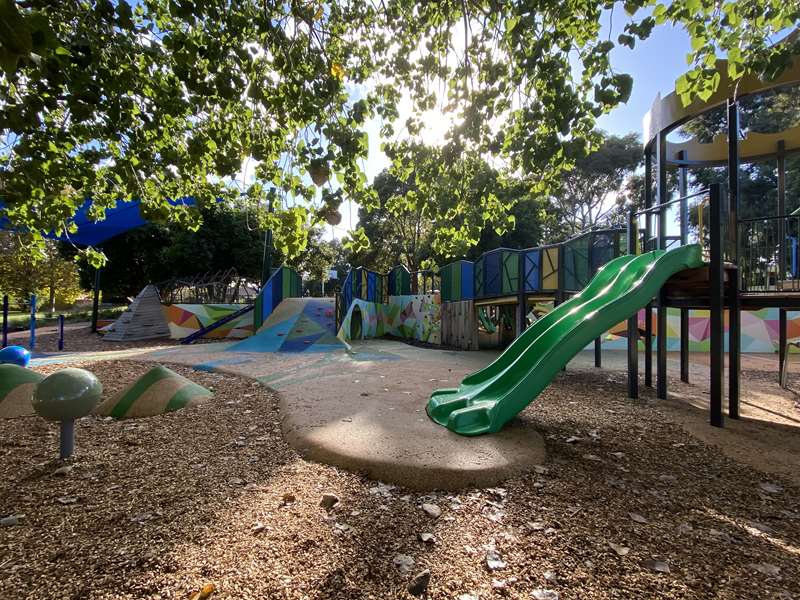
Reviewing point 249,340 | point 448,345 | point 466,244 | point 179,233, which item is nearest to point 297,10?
point 466,244

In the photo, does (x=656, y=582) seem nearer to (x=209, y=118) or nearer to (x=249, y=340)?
(x=209, y=118)

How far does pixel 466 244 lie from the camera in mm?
4734

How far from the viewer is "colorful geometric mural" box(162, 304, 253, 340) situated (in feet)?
44.2

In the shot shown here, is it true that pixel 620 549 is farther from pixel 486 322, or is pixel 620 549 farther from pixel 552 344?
pixel 486 322

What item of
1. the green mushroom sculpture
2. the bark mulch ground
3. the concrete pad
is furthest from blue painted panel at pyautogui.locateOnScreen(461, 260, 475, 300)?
the green mushroom sculpture

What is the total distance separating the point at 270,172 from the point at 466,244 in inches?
93.5

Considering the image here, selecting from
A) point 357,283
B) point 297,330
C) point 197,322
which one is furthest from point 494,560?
point 197,322

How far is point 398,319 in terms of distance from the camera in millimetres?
16016

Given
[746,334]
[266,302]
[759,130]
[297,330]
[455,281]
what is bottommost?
[746,334]

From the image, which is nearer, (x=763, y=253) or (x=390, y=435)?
(x=390, y=435)

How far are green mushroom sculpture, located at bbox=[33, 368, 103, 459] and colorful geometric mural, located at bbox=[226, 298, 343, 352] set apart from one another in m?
6.94

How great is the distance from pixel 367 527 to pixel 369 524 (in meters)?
0.02

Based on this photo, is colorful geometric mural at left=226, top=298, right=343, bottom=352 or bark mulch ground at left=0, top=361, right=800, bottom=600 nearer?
bark mulch ground at left=0, top=361, right=800, bottom=600

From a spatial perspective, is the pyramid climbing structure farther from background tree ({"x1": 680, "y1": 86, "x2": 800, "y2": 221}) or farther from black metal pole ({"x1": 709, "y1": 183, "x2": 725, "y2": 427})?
background tree ({"x1": 680, "y1": 86, "x2": 800, "y2": 221})
